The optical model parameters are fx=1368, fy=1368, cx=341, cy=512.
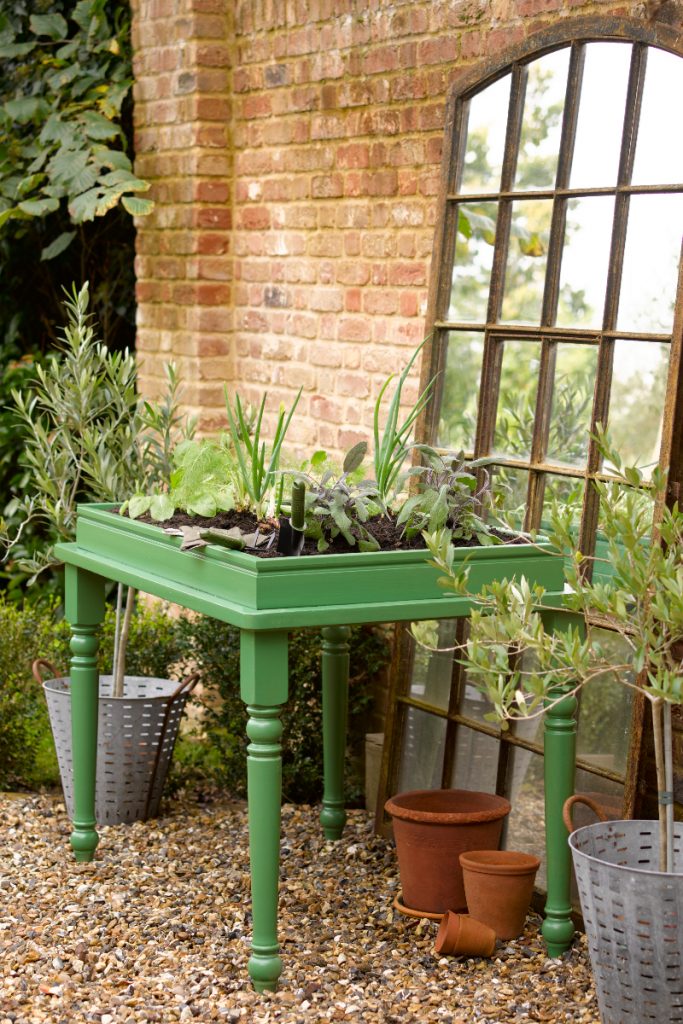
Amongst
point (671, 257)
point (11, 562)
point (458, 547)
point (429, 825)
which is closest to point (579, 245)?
point (671, 257)

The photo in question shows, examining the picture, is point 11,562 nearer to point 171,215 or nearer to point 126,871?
point 171,215

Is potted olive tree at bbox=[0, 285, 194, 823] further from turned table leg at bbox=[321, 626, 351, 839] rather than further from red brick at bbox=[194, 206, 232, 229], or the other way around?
red brick at bbox=[194, 206, 232, 229]

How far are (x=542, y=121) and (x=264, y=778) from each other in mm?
2026

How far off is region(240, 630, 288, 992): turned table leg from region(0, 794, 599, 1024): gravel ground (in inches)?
4.1

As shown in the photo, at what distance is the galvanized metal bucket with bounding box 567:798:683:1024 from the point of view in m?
2.84

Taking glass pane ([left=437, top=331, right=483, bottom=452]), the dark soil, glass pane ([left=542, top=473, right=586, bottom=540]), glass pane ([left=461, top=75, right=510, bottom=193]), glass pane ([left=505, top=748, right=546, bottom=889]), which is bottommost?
glass pane ([left=505, top=748, right=546, bottom=889])

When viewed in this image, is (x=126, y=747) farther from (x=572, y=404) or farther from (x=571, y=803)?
(x=572, y=404)

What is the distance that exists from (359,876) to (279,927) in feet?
1.58

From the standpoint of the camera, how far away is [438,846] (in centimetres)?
367

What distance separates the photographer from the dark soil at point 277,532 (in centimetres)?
335

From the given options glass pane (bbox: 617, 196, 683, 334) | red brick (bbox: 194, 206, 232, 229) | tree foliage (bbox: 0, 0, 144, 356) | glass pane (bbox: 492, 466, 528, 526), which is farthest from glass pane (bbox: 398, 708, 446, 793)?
tree foliage (bbox: 0, 0, 144, 356)

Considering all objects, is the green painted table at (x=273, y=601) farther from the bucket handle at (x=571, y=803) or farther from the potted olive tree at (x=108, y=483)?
the potted olive tree at (x=108, y=483)

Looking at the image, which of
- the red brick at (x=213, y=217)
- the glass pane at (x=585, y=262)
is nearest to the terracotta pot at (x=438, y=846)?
the glass pane at (x=585, y=262)

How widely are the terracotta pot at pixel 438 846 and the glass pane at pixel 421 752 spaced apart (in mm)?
459
